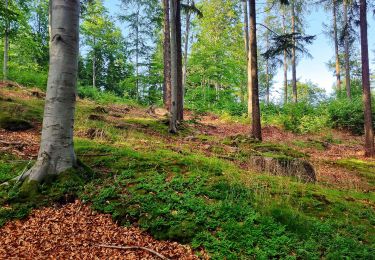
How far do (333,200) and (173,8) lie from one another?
882 cm

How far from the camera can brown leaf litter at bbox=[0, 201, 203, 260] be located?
3490mm

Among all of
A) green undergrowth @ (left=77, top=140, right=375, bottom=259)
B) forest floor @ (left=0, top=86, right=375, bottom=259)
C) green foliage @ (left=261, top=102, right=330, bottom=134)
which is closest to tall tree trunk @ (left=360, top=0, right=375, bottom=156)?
green foliage @ (left=261, top=102, right=330, bottom=134)

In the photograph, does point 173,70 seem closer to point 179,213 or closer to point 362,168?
point 362,168

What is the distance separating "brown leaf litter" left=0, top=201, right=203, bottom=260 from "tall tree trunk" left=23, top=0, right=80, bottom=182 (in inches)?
29.8

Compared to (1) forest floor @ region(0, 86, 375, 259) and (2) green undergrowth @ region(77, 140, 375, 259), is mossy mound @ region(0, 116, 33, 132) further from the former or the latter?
(2) green undergrowth @ region(77, 140, 375, 259)

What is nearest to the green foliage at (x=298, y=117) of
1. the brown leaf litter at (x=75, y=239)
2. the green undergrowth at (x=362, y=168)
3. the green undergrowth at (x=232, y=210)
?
the green undergrowth at (x=362, y=168)

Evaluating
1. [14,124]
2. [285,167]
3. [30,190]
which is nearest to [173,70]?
[14,124]

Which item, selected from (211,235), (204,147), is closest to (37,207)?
(211,235)

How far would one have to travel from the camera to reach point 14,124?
8148 millimetres

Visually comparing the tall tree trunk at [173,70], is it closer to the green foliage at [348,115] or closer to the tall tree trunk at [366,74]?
the tall tree trunk at [366,74]

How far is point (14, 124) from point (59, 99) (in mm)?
4430

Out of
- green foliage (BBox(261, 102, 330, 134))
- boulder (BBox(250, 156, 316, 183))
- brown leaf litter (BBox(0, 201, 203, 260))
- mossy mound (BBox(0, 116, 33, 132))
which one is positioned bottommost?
brown leaf litter (BBox(0, 201, 203, 260))

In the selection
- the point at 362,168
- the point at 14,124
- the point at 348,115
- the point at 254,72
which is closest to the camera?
the point at 14,124

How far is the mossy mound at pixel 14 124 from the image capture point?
7.95m
